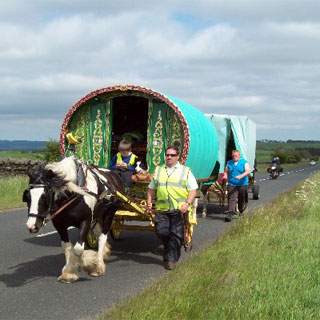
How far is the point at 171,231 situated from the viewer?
8.13 metres

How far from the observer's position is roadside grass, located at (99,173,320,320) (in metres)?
5.18

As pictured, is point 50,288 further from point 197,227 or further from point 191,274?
point 197,227

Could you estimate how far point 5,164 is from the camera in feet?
80.7

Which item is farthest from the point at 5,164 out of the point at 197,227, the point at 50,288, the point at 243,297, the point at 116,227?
the point at 243,297

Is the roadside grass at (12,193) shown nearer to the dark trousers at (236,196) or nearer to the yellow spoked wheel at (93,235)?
the dark trousers at (236,196)

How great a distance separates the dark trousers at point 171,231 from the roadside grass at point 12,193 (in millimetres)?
9052

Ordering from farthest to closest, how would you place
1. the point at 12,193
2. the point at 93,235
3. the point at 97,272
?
the point at 12,193, the point at 93,235, the point at 97,272

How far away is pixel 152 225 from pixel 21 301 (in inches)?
122

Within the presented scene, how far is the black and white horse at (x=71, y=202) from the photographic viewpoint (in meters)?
6.36

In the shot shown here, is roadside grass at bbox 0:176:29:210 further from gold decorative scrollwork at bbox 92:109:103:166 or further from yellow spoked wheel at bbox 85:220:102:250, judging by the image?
yellow spoked wheel at bbox 85:220:102:250

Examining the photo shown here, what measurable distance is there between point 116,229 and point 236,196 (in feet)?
14.4

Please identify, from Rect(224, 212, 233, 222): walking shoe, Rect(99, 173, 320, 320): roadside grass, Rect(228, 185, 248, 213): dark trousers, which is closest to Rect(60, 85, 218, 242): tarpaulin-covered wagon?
Rect(99, 173, 320, 320): roadside grass

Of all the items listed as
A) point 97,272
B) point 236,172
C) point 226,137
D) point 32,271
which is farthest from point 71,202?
point 226,137

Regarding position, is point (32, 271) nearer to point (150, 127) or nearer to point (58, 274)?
point (58, 274)
